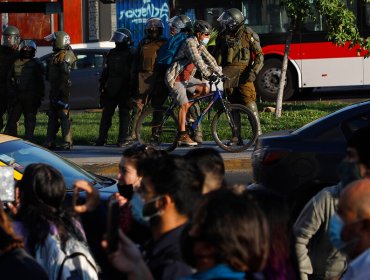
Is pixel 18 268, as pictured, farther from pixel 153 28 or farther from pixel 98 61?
pixel 98 61

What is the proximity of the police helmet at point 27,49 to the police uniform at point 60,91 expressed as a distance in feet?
Answer: 1.30

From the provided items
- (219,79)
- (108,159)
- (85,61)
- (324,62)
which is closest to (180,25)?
(219,79)

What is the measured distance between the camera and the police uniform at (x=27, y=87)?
630 inches

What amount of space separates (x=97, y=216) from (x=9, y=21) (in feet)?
85.2

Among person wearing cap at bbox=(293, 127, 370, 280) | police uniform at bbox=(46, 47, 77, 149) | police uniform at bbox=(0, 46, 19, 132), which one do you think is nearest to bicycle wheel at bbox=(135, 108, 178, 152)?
police uniform at bbox=(46, 47, 77, 149)

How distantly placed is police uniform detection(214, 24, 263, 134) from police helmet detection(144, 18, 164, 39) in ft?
3.07

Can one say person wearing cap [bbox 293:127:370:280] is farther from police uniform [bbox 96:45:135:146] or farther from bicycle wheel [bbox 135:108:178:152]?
police uniform [bbox 96:45:135:146]

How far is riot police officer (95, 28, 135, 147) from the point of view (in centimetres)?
1571

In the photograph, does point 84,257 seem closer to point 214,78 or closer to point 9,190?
point 9,190

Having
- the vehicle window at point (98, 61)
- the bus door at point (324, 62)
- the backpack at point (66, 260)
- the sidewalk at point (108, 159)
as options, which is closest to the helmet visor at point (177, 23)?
the sidewalk at point (108, 159)

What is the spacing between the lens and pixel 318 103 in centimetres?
2172

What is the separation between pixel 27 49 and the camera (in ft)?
52.3

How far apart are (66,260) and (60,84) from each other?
1119cm

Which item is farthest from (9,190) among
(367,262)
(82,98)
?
(82,98)
